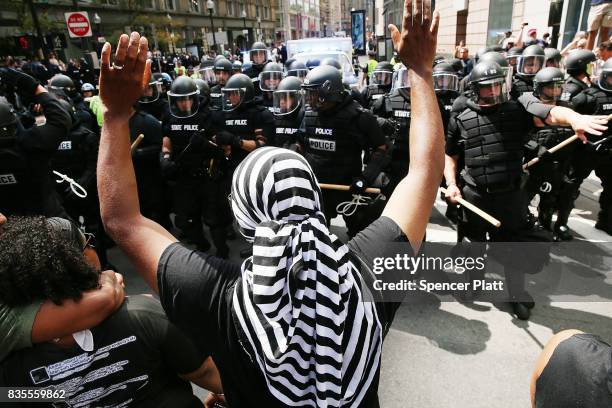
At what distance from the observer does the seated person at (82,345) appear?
1.35 meters

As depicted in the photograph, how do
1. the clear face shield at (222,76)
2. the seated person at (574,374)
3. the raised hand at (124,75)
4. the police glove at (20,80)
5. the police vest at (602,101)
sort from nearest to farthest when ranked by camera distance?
the seated person at (574,374) → the raised hand at (124,75) → the police glove at (20,80) → the police vest at (602,101) → the clear face shield at (222,76)

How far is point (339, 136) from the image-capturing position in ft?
13.4

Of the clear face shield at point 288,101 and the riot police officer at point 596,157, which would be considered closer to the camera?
the riot police officer at point 596,157

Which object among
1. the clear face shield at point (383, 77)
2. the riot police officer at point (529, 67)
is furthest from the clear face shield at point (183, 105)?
the riot police officer at point (529, 67)

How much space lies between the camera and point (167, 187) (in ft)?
17.0

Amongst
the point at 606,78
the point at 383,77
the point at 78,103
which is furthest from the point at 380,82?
the point at 78,103

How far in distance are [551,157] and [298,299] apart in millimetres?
4519

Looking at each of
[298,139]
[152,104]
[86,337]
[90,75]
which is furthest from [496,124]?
[90,75]

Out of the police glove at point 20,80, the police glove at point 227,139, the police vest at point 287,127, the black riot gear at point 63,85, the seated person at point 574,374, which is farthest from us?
the black riot gear at point 63,85

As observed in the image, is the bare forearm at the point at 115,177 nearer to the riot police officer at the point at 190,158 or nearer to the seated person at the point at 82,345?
the seated person at the point at 82,345

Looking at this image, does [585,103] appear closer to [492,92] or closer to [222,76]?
[492,92]

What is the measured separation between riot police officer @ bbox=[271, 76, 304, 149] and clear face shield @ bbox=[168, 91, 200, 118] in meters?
1.01

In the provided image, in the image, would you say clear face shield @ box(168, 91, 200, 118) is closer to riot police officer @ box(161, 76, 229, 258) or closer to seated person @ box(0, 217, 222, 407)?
riot police officer @ box(161, 76, 229, 258)

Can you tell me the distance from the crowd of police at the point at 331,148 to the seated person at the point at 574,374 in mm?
2418
